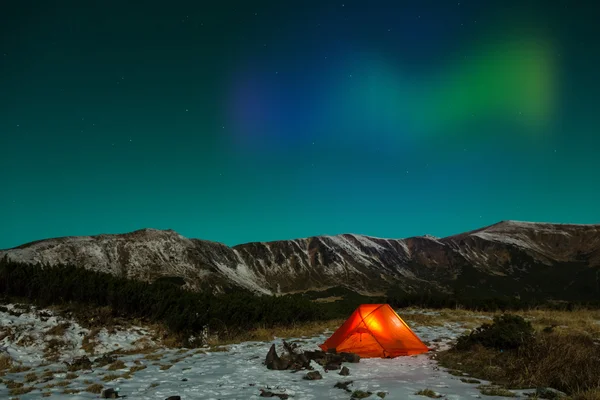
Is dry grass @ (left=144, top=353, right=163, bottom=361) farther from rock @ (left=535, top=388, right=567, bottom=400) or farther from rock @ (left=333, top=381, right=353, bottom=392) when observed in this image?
rock @ (left=535, top=388, right=567, bottom=400)

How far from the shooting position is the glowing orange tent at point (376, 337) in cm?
1281

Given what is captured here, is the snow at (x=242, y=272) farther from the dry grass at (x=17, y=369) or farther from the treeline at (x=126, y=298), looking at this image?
the dry grass at (x=17, y=369)

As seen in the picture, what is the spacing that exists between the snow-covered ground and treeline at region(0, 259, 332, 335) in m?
1.56

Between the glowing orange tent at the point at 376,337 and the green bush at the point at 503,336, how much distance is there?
1.63m

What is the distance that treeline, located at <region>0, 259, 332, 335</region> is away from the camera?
1550cm

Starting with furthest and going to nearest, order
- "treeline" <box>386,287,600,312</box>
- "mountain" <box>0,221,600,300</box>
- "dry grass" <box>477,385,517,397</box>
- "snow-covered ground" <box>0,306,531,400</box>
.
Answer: "mountain" <box>0,221,600,300</box> < "treeline" <box>386,287,600,312</box> < "snow-covered ground" <box>0,306,531,400</box> < "dry grass" <box>477,385,517,397</box>

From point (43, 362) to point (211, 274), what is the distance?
116 m

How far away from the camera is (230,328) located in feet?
57.9

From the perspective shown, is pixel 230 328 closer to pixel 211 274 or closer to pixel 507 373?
pixel 507 373

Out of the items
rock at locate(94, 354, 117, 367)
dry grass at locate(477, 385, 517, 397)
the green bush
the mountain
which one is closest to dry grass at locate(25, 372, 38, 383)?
rock at locate(94, 354, 117, 367)

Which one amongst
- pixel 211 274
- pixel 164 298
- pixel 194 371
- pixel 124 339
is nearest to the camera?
pixel 194 371

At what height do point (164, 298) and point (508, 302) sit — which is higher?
point (164, 298)

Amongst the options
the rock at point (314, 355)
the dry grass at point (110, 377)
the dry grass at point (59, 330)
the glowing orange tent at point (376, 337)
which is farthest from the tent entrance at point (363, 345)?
the dry grass at point (59, 330)

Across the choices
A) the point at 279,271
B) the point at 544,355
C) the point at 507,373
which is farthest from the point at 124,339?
the point at 279,271
